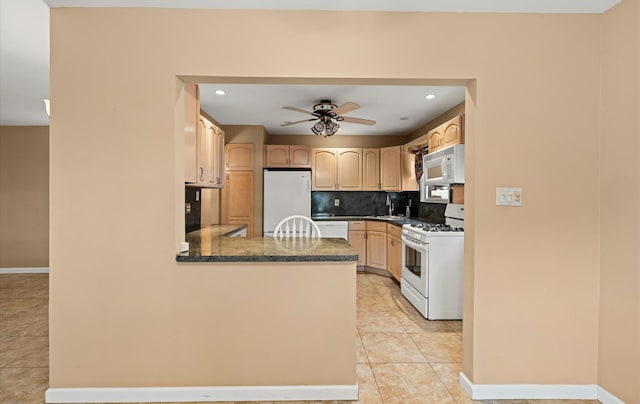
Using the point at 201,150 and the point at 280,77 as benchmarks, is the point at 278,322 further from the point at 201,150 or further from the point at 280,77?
the point at 201,150

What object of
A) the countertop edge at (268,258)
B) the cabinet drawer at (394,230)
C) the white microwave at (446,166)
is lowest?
the cabinet drawer at (394,230)

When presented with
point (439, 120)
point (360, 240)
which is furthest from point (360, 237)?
point (439, 120)

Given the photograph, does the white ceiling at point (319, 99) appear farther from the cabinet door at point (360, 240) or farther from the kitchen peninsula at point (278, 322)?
the kitchen peninsula at point (278, 322)

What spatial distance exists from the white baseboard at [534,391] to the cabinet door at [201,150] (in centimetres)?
244

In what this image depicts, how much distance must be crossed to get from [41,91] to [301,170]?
10.7 ft

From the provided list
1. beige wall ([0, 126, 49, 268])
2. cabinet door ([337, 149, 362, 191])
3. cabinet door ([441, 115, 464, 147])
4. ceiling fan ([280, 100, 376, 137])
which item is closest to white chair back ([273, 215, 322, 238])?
ceiling fan ([280, 100, 376, 137])

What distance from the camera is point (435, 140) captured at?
12.9 feet

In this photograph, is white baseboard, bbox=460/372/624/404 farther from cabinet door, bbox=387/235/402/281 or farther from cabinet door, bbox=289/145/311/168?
cabinet door, bbox=289/145/311/168

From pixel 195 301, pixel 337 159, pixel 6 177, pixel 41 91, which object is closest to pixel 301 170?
pixel 337 159

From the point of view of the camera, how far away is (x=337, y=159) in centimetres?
562

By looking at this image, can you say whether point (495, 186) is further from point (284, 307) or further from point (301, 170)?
point (301, 170)

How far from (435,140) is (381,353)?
2437 mm

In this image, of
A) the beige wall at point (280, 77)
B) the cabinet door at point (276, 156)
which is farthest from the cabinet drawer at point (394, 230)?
the beige wall at point (280, 77)

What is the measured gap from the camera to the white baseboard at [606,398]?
6.17 ft
